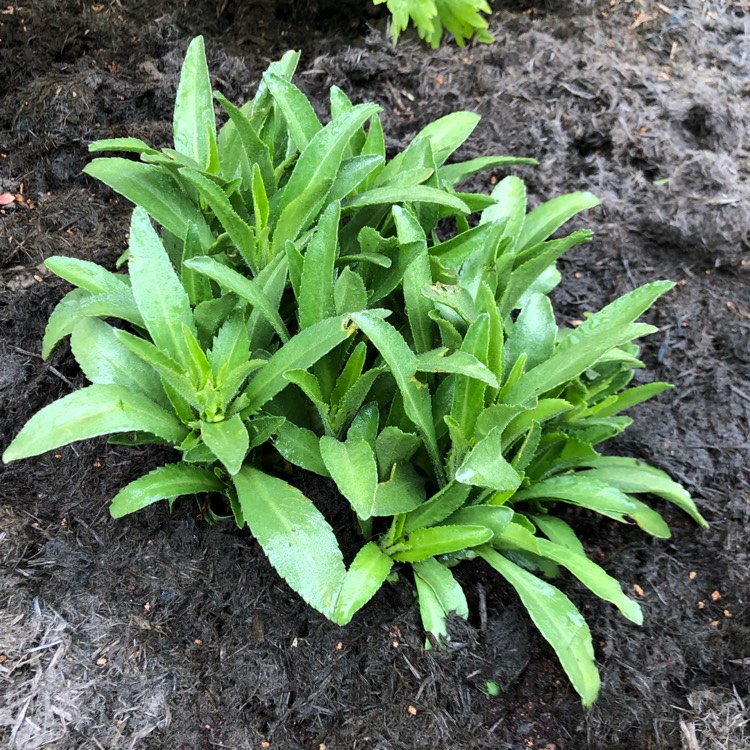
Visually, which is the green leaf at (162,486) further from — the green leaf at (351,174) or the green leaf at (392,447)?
the green leaf at (351,174)

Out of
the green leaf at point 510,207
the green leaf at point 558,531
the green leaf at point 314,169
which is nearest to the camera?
the green leaf at point 314,169

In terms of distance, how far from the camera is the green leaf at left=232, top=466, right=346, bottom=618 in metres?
1.35

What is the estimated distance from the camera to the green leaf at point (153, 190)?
1697mm

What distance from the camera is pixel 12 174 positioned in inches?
86.4

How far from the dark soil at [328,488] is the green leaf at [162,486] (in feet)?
0.50

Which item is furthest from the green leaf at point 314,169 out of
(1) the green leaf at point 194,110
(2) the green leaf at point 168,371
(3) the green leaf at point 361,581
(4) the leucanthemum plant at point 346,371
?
(3) the green leaf at point 361,581

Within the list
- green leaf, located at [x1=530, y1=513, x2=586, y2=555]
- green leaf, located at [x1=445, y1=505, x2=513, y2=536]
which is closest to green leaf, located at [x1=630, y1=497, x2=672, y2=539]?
green leaf, located at [x1=530, y1=513, x2=586, y2=555]

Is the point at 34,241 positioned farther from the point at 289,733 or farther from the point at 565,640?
the point at 565,640

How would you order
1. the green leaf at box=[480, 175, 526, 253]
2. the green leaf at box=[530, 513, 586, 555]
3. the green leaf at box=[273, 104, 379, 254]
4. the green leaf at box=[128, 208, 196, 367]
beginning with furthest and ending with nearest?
1. the green leaf at box=[480, 175, 526, 253]
2. the green leaf at box=[530, 513, 586, 555]
3. the green leaf at box=[273, 104, 379, 254]
4. the green leaf at box=[128, 208, 196, 367]

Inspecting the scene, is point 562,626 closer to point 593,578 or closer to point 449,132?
point 593,578

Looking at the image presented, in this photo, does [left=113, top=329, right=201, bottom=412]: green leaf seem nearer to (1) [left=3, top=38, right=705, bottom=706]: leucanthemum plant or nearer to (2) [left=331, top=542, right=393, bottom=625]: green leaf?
(1) [left=3, top=38, right=705, bottom=706]: leucanthemum plant

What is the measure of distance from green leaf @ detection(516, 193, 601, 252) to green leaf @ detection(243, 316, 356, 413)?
2.72ft

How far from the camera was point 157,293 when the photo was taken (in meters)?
1.54

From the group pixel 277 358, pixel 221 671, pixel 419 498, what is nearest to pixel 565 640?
pixel 419 498
